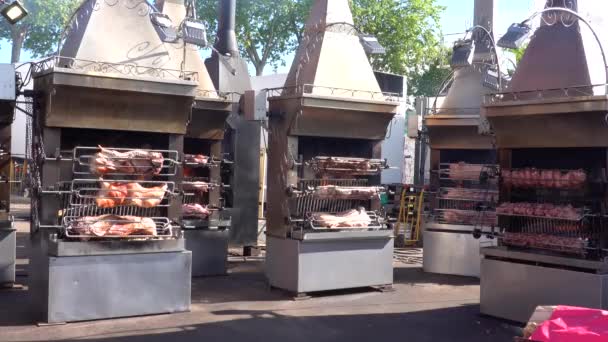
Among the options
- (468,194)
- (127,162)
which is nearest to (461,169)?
(468,194)

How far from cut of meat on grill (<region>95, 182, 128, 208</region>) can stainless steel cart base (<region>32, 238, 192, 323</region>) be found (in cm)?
65

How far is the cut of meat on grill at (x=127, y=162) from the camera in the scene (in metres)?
8.37

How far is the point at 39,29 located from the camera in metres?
39.3

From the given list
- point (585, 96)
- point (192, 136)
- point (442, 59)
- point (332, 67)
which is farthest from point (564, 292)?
point (442, 59)

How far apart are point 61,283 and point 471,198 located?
809cm

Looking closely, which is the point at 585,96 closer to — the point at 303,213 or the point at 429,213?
the point at 303,213

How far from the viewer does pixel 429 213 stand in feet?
45.5

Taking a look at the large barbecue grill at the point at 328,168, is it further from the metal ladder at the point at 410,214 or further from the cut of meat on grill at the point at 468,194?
the metal ladder at the point at 410,214

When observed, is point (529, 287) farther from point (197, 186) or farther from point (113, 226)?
point (197, 186)

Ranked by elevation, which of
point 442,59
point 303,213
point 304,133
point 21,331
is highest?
point 442,59

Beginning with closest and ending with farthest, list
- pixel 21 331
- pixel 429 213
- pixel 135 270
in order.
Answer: pixel 21 331, pixel 135 270, pixel 429 213

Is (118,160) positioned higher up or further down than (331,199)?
higher up

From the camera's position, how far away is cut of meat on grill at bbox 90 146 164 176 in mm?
8367

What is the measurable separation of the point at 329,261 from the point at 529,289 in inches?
123
